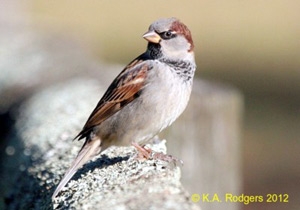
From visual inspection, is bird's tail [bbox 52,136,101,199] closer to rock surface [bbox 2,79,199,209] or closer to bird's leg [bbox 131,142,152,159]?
rock surface [bbox 2,79,199,209]

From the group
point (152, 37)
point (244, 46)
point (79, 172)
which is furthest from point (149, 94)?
point (244, 46)

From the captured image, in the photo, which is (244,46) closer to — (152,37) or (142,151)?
(152,37)

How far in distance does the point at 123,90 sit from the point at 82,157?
0.63 meters

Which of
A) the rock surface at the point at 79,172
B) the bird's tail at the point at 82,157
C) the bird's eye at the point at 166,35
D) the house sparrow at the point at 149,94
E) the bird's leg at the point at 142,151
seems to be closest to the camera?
the rock surface at the point at 79,172

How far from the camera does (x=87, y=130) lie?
4.42 metres

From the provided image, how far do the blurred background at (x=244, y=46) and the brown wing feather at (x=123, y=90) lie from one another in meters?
0.99

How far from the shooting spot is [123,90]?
4695 mm

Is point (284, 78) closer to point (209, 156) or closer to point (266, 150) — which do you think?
point (266, 150)

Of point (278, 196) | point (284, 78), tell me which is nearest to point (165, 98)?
point (278, 196)

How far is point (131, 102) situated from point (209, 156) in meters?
→ 0.48

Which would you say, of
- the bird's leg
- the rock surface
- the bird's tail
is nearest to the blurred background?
the rock surface

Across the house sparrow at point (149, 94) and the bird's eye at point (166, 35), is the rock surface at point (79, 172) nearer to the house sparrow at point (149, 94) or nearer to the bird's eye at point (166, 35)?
the house sparrow at point (149, 94)

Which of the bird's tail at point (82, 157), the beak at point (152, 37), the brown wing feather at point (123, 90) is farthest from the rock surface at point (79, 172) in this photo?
the beak at point (152, 37)

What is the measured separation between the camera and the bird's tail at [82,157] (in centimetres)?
382
